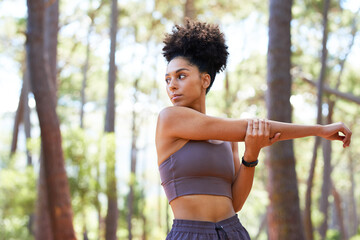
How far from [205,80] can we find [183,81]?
147 mm

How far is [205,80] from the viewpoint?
2451 millimetres

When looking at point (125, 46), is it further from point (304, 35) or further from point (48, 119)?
point (48, 119)

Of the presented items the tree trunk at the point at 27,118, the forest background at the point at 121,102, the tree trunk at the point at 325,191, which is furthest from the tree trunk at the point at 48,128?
the tree trunk at the point at 325,191

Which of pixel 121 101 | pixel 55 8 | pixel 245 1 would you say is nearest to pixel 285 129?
pixel 55 8

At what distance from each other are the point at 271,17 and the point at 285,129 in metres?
3.50

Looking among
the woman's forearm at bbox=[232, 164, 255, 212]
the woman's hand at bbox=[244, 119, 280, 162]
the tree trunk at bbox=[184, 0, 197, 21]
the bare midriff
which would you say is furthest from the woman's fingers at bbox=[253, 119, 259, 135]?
the tree trunk at bbox=[184, 0, 197, 21]

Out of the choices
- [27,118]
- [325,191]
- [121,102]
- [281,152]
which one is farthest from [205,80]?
[121,102]

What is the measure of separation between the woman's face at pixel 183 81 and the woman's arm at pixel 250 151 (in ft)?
1.21

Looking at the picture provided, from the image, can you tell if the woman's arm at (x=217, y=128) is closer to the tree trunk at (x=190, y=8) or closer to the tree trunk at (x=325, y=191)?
the tree trunk at (x=190, y=8)

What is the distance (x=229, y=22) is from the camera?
2081cm

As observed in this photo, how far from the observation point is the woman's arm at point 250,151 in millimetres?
2176

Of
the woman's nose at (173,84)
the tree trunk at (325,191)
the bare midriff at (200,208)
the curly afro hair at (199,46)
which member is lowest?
the tree trunk at (325,191)

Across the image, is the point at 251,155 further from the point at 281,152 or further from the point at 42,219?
the point at 42,219

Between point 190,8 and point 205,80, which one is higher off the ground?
point 190,8
